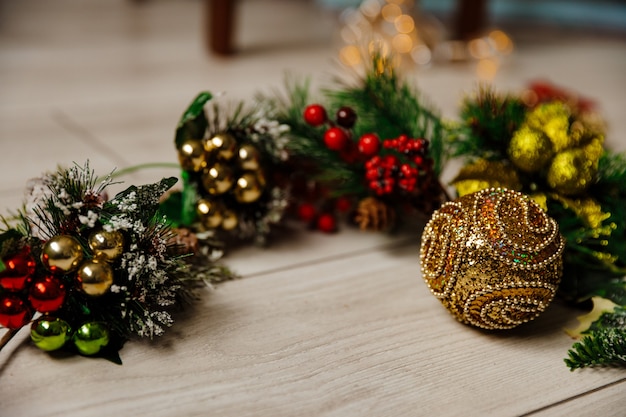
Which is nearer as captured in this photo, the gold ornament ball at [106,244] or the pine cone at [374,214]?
the gold ornament ball at [106,244]

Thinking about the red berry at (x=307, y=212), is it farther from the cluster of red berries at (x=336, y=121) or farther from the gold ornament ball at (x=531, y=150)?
the gold ornament ball at (x=531, y=150)

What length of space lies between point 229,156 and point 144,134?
435 mm

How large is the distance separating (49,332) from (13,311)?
3 centimetres

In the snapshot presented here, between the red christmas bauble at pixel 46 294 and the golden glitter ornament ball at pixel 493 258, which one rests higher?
the golden glitter ornament ball at pixel 493 258

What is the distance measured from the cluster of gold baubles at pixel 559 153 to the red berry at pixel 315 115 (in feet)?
0.66

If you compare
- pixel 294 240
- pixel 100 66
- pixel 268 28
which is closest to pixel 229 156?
pixel 294 240

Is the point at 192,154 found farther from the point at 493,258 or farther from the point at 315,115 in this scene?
the point at 493,258

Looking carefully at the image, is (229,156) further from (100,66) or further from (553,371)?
(100,66)

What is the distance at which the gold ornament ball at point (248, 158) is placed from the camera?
0.71 metres

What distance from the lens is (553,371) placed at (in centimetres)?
58

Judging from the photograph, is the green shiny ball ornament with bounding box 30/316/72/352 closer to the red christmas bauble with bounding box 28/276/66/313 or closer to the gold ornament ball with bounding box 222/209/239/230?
the red christmas bauble with bounding box 28/276/66/313

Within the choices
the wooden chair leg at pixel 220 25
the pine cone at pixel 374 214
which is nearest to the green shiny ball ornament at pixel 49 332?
the pine cone at pixel 374 214

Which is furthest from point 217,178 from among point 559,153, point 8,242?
point 559,153

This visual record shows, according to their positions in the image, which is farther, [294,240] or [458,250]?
[294,240]
